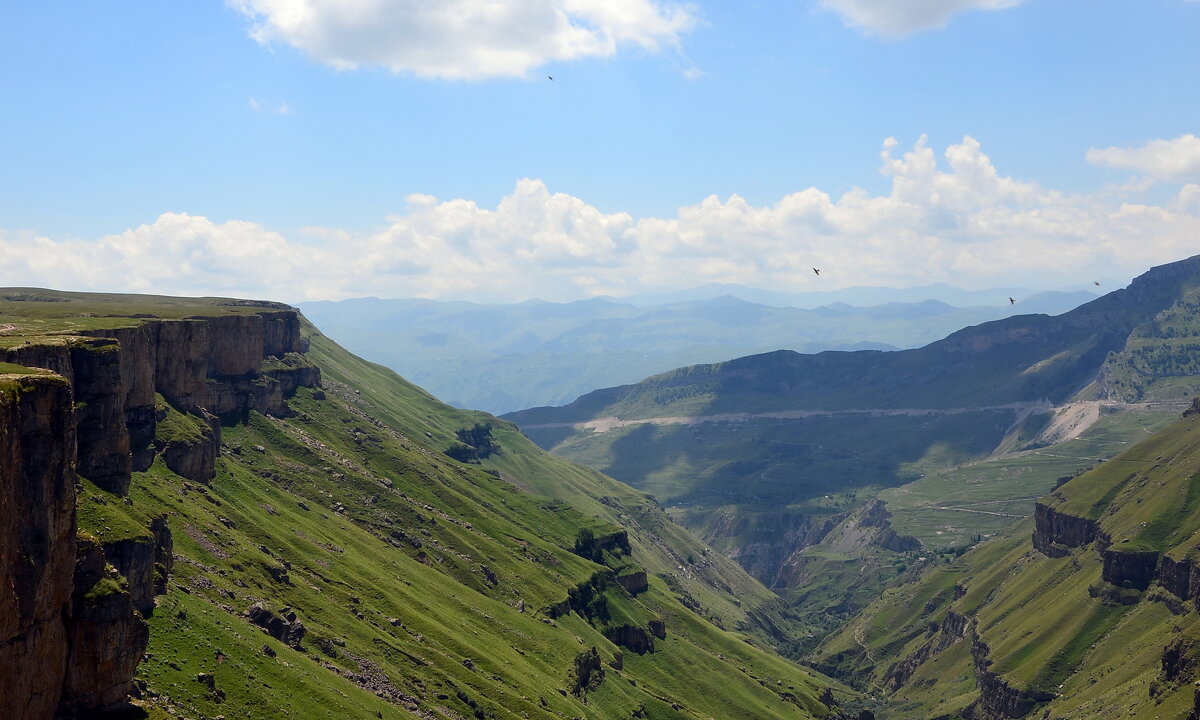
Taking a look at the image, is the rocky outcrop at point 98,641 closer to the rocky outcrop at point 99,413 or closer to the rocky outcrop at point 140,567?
the rocky outcrop at point 140,567

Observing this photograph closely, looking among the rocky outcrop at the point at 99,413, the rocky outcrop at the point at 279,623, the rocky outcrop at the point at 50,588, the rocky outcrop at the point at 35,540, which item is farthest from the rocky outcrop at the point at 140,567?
the rocky outcrop at the point at 35,540

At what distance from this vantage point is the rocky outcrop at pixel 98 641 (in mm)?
97812

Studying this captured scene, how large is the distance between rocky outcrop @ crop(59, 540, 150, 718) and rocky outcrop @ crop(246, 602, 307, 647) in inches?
2148

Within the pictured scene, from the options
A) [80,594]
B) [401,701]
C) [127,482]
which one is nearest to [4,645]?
[80,594]

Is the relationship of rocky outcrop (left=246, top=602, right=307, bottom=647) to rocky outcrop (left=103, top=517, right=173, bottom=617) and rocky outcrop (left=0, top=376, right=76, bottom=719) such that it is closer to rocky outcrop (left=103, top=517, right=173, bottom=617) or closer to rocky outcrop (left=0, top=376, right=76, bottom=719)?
rocky outcrop (left=103, top=517, right=173, bottom=617)

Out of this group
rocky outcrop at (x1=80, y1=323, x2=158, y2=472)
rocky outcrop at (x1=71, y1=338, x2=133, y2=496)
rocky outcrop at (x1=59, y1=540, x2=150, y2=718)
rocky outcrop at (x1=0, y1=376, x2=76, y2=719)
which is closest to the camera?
rocky outcrop at (x1=0, y1=376, x2=76, y2=719)

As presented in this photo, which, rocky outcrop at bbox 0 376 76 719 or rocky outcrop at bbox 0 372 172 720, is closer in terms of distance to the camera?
rocky outcrop at bbox 0 376 76 719

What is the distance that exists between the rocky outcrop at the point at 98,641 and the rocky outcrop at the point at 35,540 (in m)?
2.07

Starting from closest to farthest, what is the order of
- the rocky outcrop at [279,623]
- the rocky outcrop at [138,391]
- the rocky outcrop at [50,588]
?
the rocky outcrop at [50,588] → the rocky outcrop at [279,623] → the rocky outcrop at [138,391]

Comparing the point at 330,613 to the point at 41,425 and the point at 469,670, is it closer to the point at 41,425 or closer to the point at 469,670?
the point at 469,670

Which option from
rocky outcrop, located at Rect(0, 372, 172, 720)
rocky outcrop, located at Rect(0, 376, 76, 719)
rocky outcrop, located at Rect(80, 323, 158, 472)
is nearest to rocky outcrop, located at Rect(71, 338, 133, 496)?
rocky outcrop, located at Rect(80, 323, 158, 472)

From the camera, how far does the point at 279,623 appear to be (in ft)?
536

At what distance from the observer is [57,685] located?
9444 cm

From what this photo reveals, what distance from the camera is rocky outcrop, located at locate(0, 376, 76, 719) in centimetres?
8531
